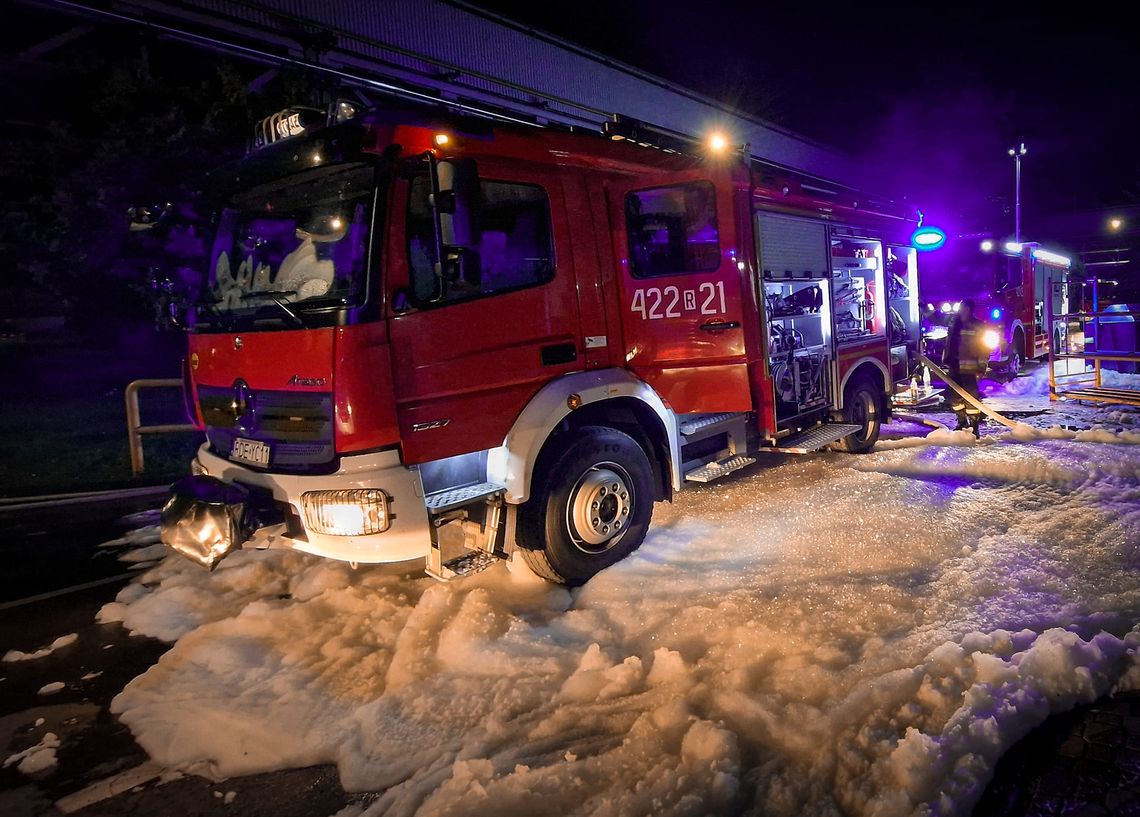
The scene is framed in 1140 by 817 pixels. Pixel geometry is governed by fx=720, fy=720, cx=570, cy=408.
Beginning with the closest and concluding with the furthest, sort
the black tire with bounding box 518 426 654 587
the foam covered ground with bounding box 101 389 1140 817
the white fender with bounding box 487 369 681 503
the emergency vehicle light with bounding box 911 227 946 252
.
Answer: the foam covered ground with bounding box 101 389 1140 817, the white fender with bounding box 487 369 681 503, the black tire with bounding box 518 426 654 587, the emergency vehicle light with bounding box 911 227 946 252

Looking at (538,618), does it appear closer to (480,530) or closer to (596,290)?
(480,530)

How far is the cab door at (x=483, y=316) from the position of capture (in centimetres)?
383

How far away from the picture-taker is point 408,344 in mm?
3828

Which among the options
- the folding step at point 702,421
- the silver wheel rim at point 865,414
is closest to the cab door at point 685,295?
the folding step at point 702,421

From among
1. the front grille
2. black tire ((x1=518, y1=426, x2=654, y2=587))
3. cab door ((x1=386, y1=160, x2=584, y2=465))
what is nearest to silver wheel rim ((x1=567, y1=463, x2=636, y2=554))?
black tire ((x1=518, y1=426, x2=654, y2=587))

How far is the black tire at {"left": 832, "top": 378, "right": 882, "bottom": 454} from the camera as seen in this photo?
7953 millimetres

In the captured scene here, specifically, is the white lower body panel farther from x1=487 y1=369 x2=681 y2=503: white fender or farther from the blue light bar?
the blue light bar

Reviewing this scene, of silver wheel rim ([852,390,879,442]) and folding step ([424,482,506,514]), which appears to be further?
silver wheel rim ([852,390,879,442])

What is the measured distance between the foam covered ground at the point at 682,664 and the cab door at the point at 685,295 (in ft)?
3.74

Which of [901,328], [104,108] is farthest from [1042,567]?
[104,108]

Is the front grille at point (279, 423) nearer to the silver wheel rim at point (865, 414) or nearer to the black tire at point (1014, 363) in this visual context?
the silver wheel rim at point (865, 414)

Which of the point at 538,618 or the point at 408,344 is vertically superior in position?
the point at 408,344

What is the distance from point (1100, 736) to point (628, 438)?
117 inches

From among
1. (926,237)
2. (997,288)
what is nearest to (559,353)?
(926,237)
